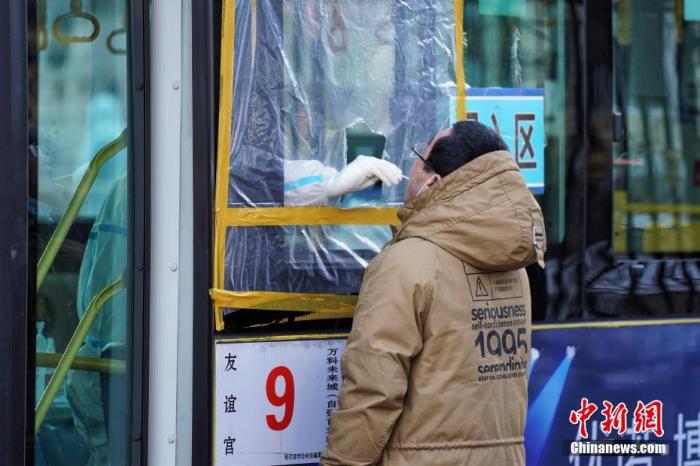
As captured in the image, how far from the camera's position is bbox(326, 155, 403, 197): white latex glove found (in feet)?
8.48

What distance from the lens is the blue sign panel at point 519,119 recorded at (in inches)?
112

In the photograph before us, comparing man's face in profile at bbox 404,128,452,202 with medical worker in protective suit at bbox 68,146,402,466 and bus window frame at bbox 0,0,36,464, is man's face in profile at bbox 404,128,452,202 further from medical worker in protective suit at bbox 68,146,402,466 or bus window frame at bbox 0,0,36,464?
bus window frame at bbox 0,0,36,464

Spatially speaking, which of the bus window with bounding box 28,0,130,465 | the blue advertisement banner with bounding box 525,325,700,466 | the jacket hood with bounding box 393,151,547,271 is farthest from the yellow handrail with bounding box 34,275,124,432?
the blue advertisement banner with bounding box 525,325,700,466

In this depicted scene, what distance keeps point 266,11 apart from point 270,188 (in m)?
0.44

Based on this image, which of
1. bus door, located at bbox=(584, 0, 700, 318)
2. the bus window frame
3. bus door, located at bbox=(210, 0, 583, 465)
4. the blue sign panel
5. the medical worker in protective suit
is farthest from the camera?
bus door, located at bbox=(584, 0, 700, 318)

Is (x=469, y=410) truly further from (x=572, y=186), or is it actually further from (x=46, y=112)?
(x=46, y=112)

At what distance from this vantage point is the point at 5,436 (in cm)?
220

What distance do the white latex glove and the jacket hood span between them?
0.87ft

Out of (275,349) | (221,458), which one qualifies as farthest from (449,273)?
(221,458)

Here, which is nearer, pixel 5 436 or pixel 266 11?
pixel 5 436

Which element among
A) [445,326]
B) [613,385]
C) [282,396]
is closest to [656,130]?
[613,385]

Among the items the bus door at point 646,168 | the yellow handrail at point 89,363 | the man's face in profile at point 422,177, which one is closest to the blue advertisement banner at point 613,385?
the bus door at point 646,168

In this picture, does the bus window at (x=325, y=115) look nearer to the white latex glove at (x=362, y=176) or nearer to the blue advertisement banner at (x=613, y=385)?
the white latex glove at (x=362, y=176)

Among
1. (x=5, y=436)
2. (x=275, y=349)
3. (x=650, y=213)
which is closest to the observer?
(x=5, y=436)
